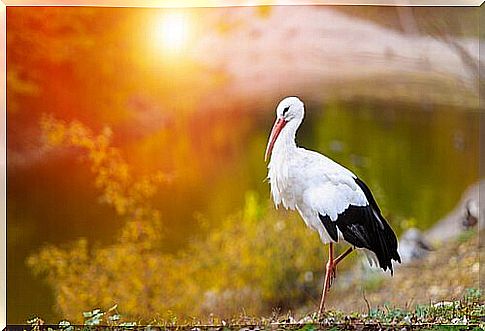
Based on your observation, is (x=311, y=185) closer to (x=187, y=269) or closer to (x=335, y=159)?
(x=335, y=159)

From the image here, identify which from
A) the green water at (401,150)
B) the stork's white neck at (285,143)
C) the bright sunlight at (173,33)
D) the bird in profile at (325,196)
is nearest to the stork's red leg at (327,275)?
the bird in profile at (325,196)

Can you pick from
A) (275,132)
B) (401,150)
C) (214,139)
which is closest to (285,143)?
(275,132)

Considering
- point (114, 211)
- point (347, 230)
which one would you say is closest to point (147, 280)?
point (114, 211)

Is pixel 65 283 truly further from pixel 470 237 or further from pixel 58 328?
pixel 470 237

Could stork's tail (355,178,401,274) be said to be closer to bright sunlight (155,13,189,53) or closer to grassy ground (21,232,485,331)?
grassy ground (21,232,485,331)

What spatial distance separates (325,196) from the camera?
18.0 ft

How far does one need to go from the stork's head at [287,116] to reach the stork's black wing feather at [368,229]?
473 millimetres

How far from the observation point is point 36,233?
18.5 feet

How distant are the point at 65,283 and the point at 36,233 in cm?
33

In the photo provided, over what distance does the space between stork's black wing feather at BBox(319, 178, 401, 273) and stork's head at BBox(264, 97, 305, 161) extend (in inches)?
18.6

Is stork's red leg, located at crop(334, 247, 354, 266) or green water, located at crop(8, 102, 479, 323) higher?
green water, located at crop(8, 102, 479, 323)

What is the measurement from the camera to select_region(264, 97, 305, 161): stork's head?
558 centimetres

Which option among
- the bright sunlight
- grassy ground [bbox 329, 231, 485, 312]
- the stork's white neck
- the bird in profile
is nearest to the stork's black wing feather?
the bird in profile

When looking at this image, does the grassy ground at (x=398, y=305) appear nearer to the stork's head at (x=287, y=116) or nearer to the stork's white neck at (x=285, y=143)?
the stork's white neck at (x=285, y=143)
